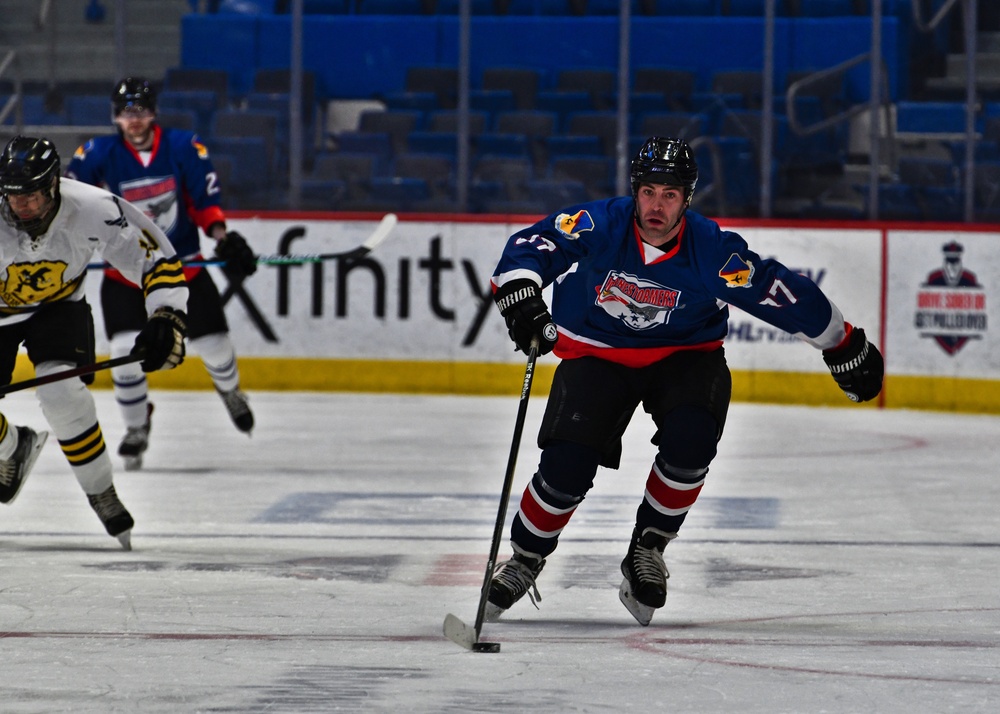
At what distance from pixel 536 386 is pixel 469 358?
412mm

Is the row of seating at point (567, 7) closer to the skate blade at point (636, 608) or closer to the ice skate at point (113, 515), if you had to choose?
the ice skate at point (113, 515)

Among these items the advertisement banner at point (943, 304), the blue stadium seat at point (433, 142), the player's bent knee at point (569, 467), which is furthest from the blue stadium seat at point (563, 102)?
the player's bent knee at point (569, 467)

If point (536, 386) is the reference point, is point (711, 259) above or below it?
above

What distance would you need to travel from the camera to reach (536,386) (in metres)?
9.22

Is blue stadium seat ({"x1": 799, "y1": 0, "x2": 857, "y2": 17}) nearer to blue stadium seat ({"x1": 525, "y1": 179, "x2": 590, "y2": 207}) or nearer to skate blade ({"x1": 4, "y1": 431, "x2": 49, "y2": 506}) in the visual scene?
blue stadium seat ({"x1": 525, "y1": 179, "x2": 590, "y2": 207})

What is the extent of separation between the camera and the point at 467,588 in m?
3.98

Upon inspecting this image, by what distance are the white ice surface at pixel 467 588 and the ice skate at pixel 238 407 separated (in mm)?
117

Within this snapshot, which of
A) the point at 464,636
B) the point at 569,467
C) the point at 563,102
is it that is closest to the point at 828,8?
the point at 563,102

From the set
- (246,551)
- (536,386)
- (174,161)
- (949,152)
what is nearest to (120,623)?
(246,551)

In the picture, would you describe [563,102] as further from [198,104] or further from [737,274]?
[737,274]

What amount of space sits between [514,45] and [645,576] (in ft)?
22.8

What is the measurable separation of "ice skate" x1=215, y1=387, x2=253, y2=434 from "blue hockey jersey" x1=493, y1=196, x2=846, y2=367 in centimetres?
339

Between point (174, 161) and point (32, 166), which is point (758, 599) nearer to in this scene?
point (32, 166)

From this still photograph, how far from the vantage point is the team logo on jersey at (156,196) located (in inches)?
257
